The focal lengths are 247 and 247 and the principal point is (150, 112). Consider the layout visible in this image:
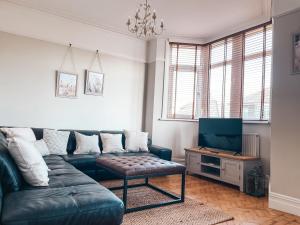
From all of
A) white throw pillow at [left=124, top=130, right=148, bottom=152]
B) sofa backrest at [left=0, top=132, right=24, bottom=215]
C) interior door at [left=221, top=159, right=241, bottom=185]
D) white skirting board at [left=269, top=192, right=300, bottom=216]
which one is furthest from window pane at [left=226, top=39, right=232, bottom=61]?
sofa backrest at [left=0, top=132, right=24, bottom=215]

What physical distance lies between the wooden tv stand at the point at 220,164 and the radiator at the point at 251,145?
172 millimetres

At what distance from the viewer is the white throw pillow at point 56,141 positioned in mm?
3770

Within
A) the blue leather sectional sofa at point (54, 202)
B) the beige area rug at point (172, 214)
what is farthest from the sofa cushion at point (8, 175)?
the beige area rug at point (172, 214)

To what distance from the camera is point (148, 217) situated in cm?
257

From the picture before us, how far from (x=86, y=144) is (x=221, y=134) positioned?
91.5 inches

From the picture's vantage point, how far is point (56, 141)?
151 inches

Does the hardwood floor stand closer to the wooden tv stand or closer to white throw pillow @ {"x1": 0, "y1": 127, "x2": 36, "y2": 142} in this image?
the wooden tv stand

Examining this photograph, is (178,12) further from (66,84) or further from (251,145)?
(251,145)

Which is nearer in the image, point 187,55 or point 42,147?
point 42,147

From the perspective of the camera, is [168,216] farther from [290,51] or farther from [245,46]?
[245,46]

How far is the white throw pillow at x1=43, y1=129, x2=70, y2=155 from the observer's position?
148 inches

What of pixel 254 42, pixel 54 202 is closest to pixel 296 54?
pixel 254 42

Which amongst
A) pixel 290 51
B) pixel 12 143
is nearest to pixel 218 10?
pixel 290 51

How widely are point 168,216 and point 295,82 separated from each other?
2.11 m
